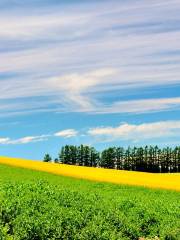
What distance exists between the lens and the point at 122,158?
155000 millimetres

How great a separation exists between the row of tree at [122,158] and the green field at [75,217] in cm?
12335

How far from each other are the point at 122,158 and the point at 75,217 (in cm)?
13179

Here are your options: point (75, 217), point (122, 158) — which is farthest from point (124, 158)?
point (75, 217)

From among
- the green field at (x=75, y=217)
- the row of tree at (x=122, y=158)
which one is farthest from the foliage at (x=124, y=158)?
the green field at (x=75, y=217)

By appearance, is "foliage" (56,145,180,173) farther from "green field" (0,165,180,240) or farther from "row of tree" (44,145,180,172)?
"green field" (0,165,180,240)

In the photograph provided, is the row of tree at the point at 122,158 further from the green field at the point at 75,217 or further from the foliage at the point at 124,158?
the green field at the point at 75,217

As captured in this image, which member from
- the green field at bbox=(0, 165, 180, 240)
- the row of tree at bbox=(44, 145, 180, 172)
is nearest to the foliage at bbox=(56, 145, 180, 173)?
the row of tree at bbox=(44, 145, 180, 172)

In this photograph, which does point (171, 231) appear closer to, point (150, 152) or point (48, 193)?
point (48, 193)

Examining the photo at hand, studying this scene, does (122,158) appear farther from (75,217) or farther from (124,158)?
(75,217)

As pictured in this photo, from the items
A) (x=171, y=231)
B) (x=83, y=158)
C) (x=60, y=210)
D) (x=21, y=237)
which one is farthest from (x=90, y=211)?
(x=83, y=158)

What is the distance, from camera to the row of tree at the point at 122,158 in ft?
504

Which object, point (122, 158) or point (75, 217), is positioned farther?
point (122, 158)

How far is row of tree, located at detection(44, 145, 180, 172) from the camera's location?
154 m

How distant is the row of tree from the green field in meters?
123
